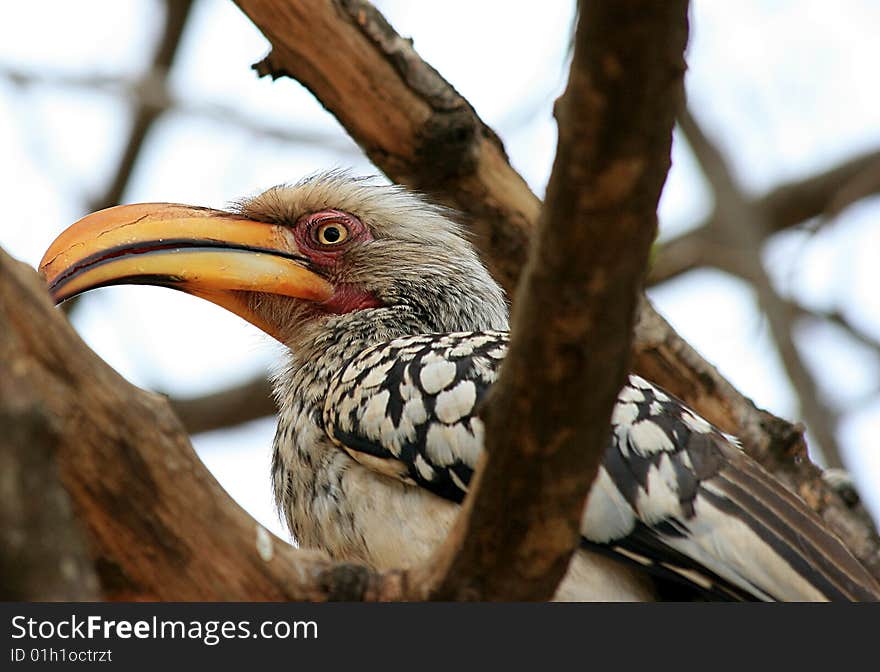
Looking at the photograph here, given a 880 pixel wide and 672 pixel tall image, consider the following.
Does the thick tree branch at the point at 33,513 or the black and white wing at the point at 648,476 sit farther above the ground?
the black and white wing at the point at 648,476

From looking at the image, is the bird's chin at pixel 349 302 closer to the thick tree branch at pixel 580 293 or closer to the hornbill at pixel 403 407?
the hornbill at pixel 403 407

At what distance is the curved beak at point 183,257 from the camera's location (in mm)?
3686

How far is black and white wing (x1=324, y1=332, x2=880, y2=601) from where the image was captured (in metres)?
2.93

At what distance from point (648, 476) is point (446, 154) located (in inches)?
59.6

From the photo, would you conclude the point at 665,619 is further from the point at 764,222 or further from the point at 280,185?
the point at 764,222

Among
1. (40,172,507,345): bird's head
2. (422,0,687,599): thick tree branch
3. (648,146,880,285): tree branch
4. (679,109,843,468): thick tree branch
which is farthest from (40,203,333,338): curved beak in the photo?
(648,146,880,285): tree branch

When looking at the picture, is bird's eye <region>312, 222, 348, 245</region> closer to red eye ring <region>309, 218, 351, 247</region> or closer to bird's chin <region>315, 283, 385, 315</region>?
red eye ring <region>309, 218, 351, 247</region>

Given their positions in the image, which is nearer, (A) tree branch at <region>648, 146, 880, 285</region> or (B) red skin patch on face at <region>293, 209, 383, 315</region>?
(B) red skin patch on face at <region>293, 209, 383, 315</region>

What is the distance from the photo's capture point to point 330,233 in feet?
14.3

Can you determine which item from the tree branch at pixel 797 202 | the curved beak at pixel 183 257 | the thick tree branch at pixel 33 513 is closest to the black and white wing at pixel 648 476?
the curved beak at pixel 183 257

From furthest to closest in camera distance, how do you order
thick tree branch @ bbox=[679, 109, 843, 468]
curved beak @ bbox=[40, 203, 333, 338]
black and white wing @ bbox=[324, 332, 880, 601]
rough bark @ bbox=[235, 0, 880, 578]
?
thick tree branch @ bbox=[679, 109, 843, 468] → rough bark @ bbox=[235, 0, 880, 578] → curved beak @ bbox=[40, 203, 333, 338] → black and white wing @ bbox=[324, 332, 880, 601]

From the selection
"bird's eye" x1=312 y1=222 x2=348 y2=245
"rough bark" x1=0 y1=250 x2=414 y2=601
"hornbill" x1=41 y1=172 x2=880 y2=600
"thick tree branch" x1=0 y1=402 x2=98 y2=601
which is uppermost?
"bird's eye" x1=312 y1=222 x2=348 y2=245

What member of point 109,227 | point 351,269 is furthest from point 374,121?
point 109,227

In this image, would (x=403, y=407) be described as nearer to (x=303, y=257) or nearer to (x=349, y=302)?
(x=349, y=302)
